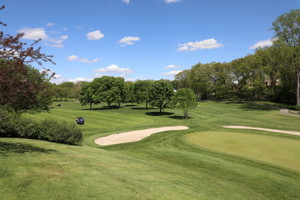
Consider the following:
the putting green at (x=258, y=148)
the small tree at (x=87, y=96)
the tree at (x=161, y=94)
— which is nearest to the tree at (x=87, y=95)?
the small tree at (x=87, y=96)

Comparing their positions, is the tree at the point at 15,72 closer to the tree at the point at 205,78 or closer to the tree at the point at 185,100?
the tree at the point at 185,100

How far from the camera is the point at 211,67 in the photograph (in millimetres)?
90625

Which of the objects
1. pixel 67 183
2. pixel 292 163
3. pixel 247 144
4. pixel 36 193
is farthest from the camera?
pixel 247 144

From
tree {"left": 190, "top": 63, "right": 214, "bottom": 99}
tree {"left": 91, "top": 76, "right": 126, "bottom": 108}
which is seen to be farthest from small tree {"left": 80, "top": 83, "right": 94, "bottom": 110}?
tree {"left": 190, "top": 63, "right": 214, "bottom": 99}

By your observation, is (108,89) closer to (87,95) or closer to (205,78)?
(87,95)

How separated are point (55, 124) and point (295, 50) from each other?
2458 inches

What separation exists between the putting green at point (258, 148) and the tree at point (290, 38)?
42.6 metres

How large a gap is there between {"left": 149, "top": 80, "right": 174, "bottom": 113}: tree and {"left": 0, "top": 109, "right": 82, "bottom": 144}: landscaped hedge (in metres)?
36.9

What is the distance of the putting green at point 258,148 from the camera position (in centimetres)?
1579

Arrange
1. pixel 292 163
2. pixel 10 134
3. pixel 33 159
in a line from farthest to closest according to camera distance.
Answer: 1. pixel 10 134
2. pixel 292 163
3. pixel 33 159

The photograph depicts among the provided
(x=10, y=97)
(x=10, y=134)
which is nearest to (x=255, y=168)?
(x=10, y=97)

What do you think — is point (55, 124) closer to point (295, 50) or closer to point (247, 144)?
point (247, 144)

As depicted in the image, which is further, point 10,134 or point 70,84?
point 70,84

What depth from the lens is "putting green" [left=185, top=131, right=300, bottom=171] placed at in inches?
621
